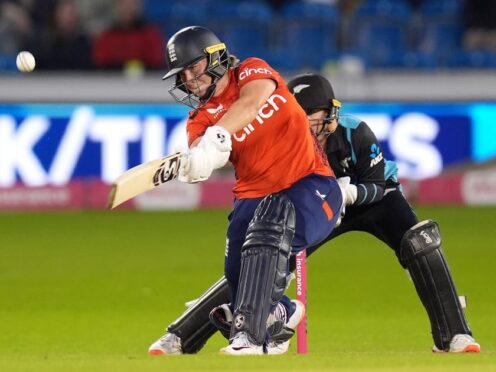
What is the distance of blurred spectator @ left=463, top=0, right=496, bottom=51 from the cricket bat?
1169 centimetres

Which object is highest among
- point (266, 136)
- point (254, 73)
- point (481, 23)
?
point (254, 73)

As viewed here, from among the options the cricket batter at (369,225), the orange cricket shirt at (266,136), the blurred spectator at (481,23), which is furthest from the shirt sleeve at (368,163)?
the blurred spectator at (481,23)

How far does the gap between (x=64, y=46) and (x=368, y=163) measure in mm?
9166

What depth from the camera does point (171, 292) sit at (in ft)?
33.3

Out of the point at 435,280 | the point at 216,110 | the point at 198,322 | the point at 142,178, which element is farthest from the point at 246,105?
the point at 435,280

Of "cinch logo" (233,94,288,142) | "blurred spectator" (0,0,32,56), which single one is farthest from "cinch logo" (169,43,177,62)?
→ "blurred spectator" (0,0,32,56)

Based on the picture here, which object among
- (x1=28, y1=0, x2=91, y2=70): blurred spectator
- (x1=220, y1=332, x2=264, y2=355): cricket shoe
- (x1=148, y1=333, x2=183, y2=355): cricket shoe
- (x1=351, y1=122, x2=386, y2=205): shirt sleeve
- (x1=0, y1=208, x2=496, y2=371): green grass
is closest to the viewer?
(x1=0, y1=208, x2=496, y2=371): green grass

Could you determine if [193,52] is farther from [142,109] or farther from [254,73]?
[142,109]

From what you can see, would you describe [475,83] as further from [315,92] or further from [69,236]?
[315,92]

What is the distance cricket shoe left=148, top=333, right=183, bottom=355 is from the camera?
7.14 meters

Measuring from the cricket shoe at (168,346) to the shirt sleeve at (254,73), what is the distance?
153cm

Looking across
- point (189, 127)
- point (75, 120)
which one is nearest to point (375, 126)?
point (75, 120)

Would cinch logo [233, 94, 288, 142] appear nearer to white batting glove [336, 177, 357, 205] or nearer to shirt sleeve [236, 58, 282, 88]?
shirt sleeve [236, 58, 282, 88]

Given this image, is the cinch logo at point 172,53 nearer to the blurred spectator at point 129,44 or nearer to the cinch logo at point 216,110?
the cinch logo at point 216,110
